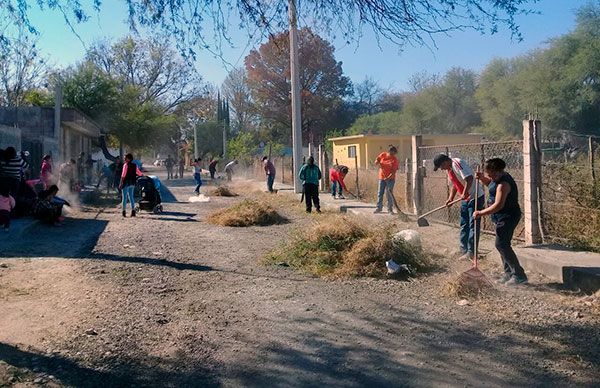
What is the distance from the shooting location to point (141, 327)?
5.86m

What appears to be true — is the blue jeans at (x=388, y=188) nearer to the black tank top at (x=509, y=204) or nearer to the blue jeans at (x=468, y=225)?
the blue jeans at (x=468, y=225)

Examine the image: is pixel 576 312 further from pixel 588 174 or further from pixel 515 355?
pixel 588 174

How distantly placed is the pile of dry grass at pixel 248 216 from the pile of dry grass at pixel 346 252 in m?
4.37

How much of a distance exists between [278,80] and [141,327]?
25.4 meters

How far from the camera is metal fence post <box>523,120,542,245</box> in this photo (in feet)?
30.0

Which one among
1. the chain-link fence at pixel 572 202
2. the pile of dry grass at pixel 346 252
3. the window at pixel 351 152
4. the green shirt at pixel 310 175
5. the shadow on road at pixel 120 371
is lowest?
the shadow on road at pixel 120 371

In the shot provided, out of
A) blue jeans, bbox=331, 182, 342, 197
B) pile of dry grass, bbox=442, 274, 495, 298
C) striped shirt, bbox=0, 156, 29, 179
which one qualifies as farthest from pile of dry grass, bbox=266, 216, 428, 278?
→ blue jeans, bbox=331, 182, 342, 197

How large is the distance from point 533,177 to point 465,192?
1.19 m

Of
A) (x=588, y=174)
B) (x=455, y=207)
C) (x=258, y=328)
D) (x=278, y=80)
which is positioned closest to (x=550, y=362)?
(x=258, y=328)

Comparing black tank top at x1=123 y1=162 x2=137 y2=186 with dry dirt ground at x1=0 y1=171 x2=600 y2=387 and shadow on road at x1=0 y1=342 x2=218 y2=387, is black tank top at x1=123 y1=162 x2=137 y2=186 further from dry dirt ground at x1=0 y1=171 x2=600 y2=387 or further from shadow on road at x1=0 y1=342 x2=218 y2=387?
shadow on road at x1=0 y1=342 x2=218 y2=387

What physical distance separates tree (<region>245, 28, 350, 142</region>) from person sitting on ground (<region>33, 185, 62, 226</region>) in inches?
207

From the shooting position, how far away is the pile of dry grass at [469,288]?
6.91m

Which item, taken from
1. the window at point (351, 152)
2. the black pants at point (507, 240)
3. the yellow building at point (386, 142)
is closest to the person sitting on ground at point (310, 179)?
the black pants at point (507, 240)

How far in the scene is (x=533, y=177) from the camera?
9.20 meters
